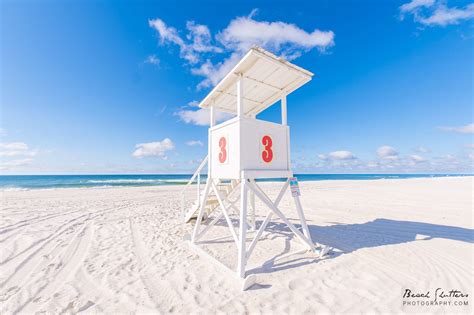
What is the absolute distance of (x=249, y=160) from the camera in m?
5.18

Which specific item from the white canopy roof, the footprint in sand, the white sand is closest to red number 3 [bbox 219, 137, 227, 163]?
the white canopy roof

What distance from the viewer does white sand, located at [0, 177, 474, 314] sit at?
11.6ft

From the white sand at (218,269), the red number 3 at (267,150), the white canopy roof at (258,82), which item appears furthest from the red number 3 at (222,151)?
the white sand at (218,269)

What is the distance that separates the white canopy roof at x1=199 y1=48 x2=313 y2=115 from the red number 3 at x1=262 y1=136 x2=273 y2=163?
173 centimetres

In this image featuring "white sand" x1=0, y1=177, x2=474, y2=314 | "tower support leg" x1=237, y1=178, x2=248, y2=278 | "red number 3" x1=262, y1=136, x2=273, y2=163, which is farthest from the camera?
"red number 3" x1=262, y1=136, x2=273, y2=163

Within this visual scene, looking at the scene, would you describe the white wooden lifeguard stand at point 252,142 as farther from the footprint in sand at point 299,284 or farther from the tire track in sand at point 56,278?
the tire track in sand at point 56,278

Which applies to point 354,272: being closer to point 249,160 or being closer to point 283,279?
point 283,279

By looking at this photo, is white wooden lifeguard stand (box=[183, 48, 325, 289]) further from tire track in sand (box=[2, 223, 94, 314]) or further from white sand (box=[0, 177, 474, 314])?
tire track in sand (box=[2, 223, 94, 314])

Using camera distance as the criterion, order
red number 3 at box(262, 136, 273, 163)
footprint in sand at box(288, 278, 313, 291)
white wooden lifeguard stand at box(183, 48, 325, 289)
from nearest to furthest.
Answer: footprint in sand at box(288, 278, 313, 291) → white wooden lifeguard stand at box(183, 48, 325, 289) → red number 3 at box(262, 136, 273, 163)

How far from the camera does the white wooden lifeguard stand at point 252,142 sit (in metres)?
4.98

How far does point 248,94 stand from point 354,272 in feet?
18.4

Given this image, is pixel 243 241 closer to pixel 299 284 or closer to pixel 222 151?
pixel 299 284

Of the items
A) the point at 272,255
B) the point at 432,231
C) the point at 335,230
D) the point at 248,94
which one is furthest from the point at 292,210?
the point at 248,94

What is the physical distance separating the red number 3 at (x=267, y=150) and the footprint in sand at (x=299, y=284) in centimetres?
281
